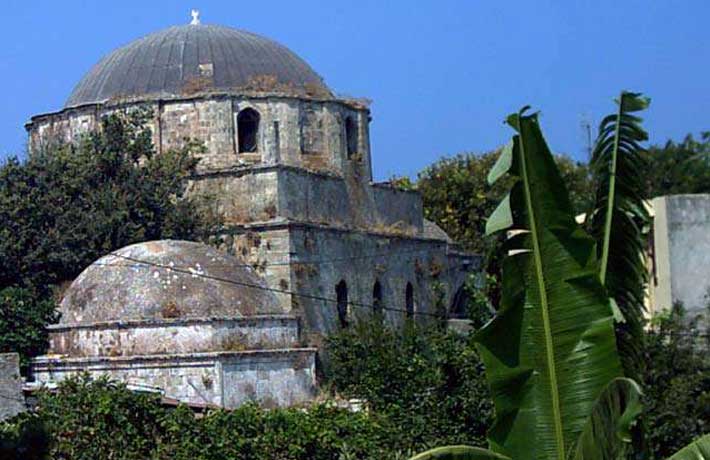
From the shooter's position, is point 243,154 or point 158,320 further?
point 243,154

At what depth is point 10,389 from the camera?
59.8ft

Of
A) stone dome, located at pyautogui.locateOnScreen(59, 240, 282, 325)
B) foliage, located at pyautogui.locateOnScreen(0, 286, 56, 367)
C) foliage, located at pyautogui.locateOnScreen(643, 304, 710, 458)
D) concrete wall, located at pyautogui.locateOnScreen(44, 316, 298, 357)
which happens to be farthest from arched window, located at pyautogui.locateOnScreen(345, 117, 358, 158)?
foliage, located at pyautogui.locateOnScreen(643, 304, 710, 458)

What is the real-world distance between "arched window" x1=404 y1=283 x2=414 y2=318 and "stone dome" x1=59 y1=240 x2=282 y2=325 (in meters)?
8.13

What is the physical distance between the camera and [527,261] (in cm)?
756

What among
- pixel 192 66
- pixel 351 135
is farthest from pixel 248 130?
pixel 351 135

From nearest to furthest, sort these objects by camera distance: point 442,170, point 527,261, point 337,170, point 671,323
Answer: point 527,261
point 671,323
point 337,170
point 442,170

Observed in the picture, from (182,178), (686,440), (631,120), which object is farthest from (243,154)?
(631,120)

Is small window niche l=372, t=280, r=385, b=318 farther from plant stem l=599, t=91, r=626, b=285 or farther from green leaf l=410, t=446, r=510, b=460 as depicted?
green leaf l=410, t=446, r=510, b=460

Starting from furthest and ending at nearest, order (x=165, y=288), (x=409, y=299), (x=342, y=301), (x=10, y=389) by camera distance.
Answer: (x=409, y=299) → (x=342, y=301) → (x=165, y=288) → (x=10, y=389)

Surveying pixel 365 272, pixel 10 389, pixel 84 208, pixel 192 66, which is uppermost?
pixel 192 66

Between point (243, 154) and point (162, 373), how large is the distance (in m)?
9.18

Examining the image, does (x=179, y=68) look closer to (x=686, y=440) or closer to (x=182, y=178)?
(x=182, y=178)

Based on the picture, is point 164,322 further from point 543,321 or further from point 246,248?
point 543,321

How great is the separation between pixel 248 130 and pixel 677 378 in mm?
16584
